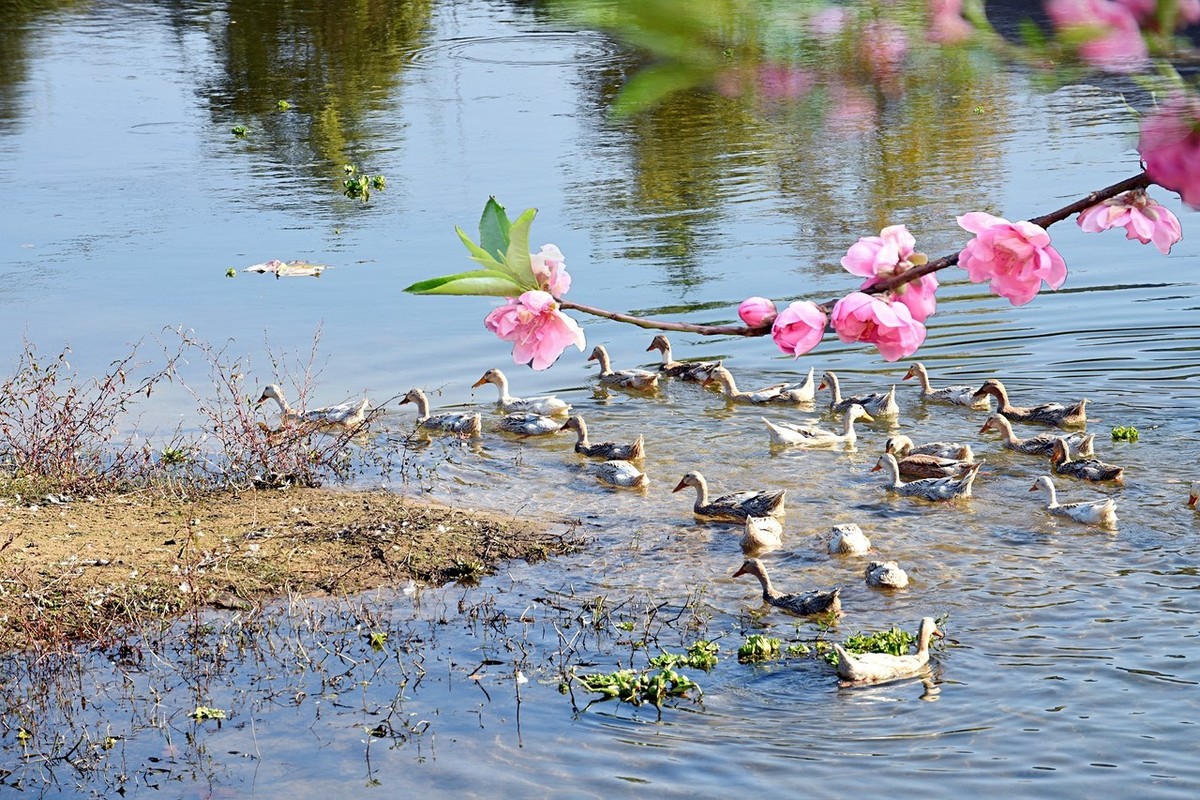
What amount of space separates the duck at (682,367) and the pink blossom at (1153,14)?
1269cm

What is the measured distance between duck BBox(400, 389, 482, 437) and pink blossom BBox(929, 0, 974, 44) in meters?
11.7

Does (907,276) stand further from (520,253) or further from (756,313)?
(520,253)

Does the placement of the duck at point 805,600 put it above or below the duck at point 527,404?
above

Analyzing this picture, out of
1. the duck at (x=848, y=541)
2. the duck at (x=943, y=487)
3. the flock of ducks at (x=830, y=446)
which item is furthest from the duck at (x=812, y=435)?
the duck at (x=848, y=541)

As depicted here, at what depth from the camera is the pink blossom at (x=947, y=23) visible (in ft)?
4.71

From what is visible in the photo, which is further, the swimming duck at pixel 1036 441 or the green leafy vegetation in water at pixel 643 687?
the swimming duck at pixel 1036 441

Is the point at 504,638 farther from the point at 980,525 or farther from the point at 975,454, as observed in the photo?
the point at 975,454

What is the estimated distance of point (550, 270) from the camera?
213cm

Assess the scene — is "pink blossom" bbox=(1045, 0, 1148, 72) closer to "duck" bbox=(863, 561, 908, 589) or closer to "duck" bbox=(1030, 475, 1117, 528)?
"duck" bbox=(863, 561, 908, 589)

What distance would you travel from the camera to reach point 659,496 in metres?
11.4

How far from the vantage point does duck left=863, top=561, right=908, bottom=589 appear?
923cm

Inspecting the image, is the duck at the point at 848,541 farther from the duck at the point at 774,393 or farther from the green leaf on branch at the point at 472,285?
the green leaf on branch at the point at 472,285

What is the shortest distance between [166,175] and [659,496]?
14218mm

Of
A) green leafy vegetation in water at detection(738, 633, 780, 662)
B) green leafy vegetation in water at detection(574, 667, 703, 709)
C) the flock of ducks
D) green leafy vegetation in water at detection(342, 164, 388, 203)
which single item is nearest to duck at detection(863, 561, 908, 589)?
the flock of ducks
